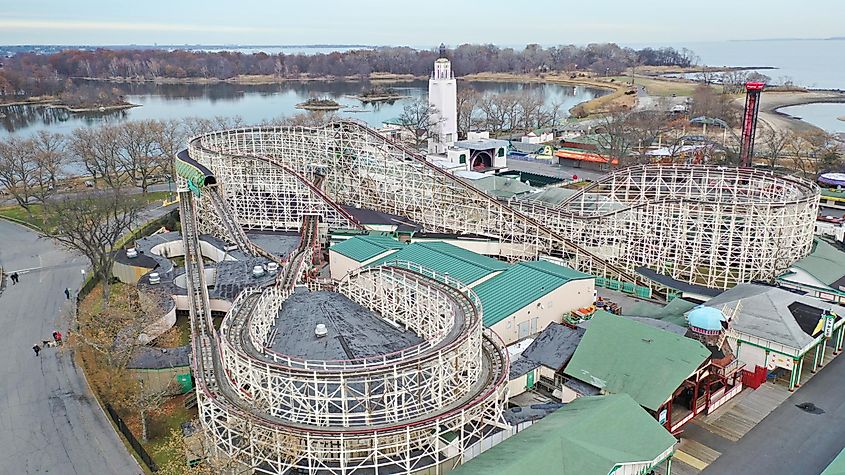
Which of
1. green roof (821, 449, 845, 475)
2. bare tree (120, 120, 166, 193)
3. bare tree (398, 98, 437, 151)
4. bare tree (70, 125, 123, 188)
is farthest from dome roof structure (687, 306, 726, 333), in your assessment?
bare tree (70, 125, 123, 188)

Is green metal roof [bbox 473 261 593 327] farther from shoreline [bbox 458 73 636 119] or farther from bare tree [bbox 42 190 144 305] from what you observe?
shoreline [bbox 458 73 636 119]

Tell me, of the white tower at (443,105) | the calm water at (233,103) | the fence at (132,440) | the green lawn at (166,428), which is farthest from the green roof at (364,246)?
the calm water at (233,103)

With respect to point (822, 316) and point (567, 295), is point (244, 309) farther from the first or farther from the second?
point (822, 316)

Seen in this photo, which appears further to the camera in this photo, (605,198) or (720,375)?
(605,198)

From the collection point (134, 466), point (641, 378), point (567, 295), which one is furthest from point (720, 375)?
point (134, 466)

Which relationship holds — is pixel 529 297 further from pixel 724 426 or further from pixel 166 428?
pixel 166 428

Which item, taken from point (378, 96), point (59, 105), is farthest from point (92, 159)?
point (378, 96)

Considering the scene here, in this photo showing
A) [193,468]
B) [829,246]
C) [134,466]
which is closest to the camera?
[193,468]
